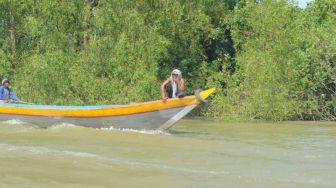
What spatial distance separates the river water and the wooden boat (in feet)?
0.86

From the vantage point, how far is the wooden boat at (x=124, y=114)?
12500mm

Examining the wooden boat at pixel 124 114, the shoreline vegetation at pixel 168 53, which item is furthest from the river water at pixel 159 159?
the shoreline vegetation at pixel 168 53

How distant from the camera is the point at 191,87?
2530cm

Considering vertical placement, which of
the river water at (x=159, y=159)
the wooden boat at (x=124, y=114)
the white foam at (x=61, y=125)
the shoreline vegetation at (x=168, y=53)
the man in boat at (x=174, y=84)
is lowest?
the river water at (x=159, y=159)

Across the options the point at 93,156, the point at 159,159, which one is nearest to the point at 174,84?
the point at 159,159

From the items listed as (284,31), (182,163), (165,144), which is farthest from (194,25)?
(182,163)

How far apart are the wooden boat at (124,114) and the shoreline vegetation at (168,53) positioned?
4.75 metres

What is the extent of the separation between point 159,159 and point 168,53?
52.7 feet

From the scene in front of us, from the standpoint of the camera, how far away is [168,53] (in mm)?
24781

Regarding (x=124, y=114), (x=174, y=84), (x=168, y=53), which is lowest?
(x=124, y=114)

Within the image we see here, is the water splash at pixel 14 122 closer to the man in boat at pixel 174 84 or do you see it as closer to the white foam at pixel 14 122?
the white foam at pixel 14 122

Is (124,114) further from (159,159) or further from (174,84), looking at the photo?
(159,159)

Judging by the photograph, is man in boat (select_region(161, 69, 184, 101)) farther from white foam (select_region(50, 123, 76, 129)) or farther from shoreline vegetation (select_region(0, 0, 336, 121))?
shoreline vegetation (select_region(0, 0, 336, 121))

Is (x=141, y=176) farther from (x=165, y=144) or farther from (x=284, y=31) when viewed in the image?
(x=284, y=31)
